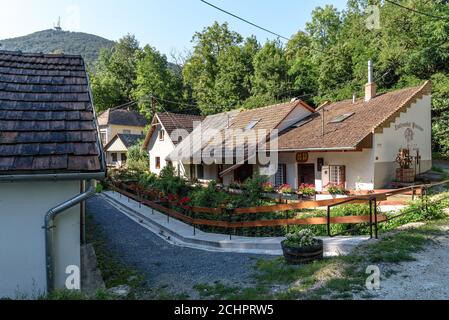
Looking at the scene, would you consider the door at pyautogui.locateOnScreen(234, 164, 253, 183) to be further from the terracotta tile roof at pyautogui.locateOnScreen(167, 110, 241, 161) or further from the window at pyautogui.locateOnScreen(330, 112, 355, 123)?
the window at pyautogui.locateOnScreen(330, 112, 355, 123)

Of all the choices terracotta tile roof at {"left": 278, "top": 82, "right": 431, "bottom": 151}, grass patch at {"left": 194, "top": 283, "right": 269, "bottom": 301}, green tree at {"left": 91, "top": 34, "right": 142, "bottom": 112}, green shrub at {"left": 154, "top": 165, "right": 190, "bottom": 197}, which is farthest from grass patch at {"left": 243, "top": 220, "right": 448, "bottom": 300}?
green tree at {"left": 91, "top": 34, "right": 142, "bottom": 112}

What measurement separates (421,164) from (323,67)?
20.7 metres

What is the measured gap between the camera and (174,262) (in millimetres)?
8586

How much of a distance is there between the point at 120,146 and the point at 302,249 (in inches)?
1590

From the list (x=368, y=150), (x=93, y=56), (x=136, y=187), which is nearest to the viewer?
(x=368, y=150)

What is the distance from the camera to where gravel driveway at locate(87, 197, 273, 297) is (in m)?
6.86

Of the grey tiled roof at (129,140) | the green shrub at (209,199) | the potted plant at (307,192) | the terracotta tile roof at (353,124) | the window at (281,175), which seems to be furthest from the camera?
the grey tiled roof at (129,140)

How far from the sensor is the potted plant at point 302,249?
694 centimetres

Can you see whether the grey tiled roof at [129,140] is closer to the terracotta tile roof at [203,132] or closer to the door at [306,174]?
the terracotta tile roof at [203,132]

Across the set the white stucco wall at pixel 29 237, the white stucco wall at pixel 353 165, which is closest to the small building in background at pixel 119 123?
the white stucco wall at pixel 353 165

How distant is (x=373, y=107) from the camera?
19.1 metres

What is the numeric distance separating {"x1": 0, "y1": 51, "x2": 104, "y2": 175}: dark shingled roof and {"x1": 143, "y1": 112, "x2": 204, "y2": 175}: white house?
20.3 m
